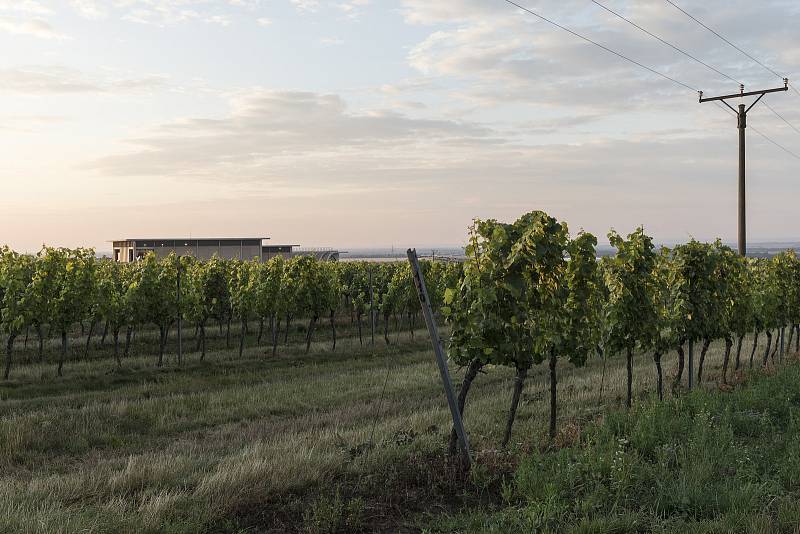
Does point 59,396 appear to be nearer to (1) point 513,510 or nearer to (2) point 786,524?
(1) point 513,510

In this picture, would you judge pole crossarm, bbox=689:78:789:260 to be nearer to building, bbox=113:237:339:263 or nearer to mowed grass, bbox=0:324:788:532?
mowed grass, bbox=0:324:788:532

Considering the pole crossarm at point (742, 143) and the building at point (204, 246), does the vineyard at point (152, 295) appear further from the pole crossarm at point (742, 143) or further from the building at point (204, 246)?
the building at point (204, 246)

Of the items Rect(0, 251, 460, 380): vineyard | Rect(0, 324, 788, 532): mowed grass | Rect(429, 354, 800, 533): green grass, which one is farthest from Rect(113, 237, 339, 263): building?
Rect(429, 354, 800, 533): green grass

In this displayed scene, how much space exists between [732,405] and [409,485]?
239 inches

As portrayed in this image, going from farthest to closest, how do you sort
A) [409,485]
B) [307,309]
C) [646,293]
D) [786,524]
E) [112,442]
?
[307,309]
[646,293]
[112,442]
[409,485]
[786,524]

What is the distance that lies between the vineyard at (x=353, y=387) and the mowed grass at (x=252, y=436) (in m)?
0.04

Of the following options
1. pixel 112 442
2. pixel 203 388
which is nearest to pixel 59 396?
pixel 203 388

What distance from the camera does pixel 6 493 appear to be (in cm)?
636

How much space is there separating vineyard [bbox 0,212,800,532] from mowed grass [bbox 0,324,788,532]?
38mm

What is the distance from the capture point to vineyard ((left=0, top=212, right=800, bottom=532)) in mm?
6266

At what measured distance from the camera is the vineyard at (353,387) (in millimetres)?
6266

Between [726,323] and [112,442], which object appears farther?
[726,323]

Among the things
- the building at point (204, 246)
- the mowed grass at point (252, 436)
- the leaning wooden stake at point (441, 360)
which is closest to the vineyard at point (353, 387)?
the mowed grass at point (252, 436)

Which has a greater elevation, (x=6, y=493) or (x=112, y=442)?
(x=6, y=493)
